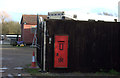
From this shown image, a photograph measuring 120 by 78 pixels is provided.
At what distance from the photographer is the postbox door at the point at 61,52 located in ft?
29.5

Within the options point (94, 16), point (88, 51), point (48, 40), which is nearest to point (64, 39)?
point (48, 40)

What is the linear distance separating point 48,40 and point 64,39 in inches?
30.9

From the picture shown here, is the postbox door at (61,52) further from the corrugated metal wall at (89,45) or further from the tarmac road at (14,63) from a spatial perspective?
the tarmac road at (14,63)

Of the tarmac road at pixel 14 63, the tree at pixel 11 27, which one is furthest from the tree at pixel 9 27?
the tarmac road at pixel 14 63

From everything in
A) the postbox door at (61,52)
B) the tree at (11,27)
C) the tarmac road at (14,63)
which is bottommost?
the tarmac road at (14,63)

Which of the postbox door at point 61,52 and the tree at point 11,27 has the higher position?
the tree at point 11,27

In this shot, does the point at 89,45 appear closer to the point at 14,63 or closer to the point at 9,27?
the point at 14,63

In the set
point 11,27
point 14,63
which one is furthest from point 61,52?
point 11,27

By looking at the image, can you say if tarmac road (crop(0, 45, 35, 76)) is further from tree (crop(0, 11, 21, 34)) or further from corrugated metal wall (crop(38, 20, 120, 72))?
tree (crop(0, 11, 21, 34))

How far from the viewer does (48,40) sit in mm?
9031

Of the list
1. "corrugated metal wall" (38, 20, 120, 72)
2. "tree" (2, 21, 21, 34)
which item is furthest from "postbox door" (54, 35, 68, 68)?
"tree" (2, 21, 21, 34)

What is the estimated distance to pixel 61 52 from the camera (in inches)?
355

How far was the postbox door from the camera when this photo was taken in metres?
8.98

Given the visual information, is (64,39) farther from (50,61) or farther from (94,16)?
(94,16)
